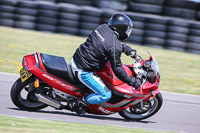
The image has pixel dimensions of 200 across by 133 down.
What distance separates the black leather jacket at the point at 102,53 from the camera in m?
4.75

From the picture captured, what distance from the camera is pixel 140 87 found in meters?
5.15

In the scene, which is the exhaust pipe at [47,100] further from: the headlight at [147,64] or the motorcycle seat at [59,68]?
the headlight at [147,64]

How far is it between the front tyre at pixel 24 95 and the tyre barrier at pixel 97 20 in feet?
28.5

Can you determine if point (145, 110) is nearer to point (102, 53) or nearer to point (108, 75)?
point (108, 75)

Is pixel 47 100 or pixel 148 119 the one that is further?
pixel 148 119

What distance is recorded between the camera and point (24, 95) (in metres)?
5.31

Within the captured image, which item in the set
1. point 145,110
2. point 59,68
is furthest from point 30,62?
point 145,110

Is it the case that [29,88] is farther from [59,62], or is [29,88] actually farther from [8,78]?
[8,78]

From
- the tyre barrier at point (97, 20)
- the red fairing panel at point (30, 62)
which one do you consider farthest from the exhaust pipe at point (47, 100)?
the tyre barrier at point (97, 20)

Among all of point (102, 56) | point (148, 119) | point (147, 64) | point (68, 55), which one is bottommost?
point (68, 55)

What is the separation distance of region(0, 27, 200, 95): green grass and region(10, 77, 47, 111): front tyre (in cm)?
271

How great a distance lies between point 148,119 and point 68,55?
213 inches

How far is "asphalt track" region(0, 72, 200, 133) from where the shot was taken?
16.7 feet

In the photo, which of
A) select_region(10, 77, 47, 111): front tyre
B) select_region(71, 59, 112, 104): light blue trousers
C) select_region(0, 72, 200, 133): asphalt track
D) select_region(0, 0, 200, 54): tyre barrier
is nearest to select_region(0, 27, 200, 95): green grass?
select_region(0, 0, 200, 54): tyre barrier
